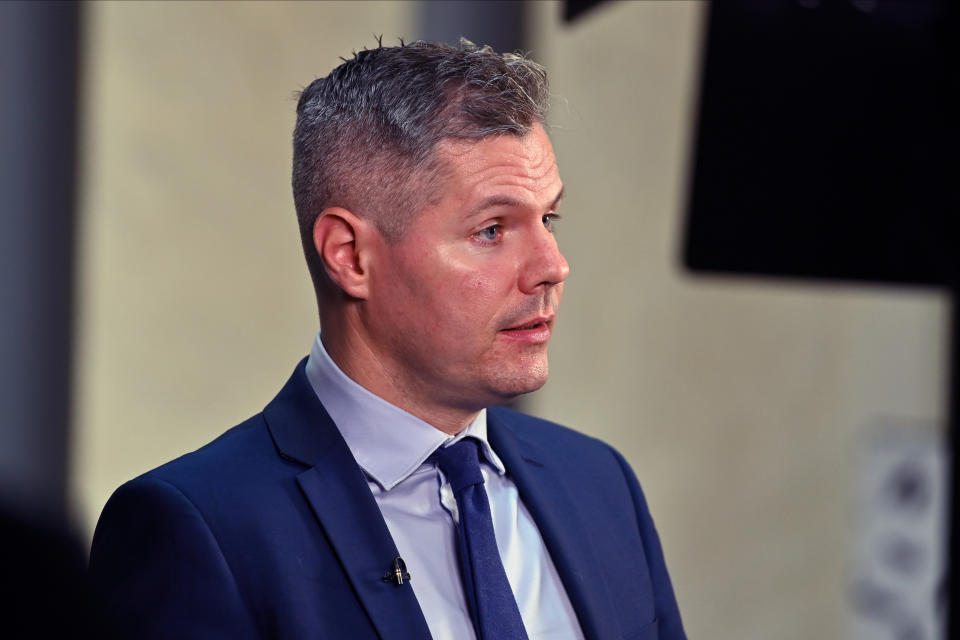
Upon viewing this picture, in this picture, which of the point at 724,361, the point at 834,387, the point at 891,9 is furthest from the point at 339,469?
the point at 834,387

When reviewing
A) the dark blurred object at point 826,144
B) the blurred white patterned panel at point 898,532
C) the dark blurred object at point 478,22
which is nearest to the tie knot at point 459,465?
the dark blurred object at point 826,144

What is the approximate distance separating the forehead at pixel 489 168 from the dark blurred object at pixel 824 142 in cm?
96

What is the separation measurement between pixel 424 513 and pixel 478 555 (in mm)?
93

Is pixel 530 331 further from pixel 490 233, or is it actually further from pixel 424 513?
pixel 424 513

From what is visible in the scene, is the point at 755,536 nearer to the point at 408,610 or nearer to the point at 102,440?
the point at 102,440

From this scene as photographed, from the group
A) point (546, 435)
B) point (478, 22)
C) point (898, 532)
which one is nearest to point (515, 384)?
point (546, 435)

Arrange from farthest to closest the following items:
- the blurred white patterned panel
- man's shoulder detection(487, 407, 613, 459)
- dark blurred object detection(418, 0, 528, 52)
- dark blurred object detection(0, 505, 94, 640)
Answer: the blurred white patterned panel → dark blurred object detection(418, 0, 528, 52) → man's shoulder detection(487, 407, 613, 459) → dark blurred object detection(0, 505, 94, 640)

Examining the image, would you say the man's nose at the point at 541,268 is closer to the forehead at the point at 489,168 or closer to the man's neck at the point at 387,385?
the forehead at the point at 489,168

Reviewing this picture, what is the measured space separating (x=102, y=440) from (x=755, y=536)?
7.51ft

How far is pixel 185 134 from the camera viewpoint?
9.64 ft

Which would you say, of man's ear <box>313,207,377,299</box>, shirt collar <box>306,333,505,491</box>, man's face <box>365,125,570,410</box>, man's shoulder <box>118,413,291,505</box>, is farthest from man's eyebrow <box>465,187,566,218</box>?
man's shoulder <box>118,413,291,505</box>

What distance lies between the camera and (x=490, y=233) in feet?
4.81

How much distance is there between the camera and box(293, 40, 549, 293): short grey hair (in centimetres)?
144

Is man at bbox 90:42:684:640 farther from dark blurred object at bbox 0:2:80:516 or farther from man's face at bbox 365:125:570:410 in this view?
dark blurred object at bbox 0:2:80:516
